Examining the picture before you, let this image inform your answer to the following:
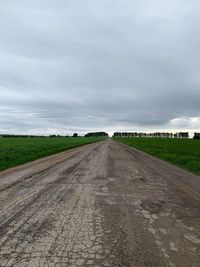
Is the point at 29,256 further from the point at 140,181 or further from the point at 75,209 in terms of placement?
the point at 140,181

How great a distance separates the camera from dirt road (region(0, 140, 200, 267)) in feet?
12.7

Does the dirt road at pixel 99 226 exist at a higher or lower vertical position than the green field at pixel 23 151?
lower

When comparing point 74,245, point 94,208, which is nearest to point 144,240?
point 74,245

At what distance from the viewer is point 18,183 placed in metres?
9.86

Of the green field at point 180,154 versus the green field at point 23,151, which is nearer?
the green field at point 180,154

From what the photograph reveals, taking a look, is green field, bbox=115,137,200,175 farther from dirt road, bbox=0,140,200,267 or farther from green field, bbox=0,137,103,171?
green field, bbox=0,137,103,171

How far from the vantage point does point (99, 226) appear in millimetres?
5168

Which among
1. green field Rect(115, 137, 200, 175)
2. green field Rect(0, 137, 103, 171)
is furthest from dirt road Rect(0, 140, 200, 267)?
green field Rect(0, 137, 103, 171)

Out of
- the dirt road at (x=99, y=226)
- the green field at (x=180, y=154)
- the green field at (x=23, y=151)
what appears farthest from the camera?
the green field at (x=23, y=151)

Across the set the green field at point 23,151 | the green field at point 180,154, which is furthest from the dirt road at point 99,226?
the green field at point 23,151

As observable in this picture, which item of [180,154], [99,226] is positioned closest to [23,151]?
[180,154]

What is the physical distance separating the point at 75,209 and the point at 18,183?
164 inches

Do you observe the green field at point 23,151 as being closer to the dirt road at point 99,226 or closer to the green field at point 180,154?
the dirt road at point 99,226

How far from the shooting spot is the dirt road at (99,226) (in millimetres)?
3867
